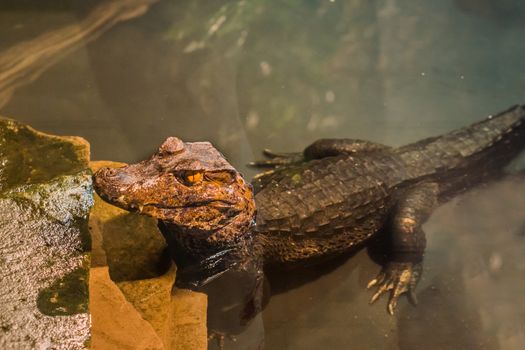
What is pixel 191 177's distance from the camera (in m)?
2.67

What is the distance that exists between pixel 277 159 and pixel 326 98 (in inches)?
35.0

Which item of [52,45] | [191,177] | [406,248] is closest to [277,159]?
[406,248]

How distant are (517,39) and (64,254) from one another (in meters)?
5.01

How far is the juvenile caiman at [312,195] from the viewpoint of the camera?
2672 millimetres

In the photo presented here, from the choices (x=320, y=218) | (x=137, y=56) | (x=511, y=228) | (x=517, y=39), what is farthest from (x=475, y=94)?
(x=137, y=56)

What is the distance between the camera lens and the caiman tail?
399cm

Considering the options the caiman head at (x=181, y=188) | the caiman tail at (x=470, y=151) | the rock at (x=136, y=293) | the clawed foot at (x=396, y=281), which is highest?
the caiman head at (x=181, y=188)

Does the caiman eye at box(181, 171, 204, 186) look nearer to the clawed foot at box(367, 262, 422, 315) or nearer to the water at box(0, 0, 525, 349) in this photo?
the water at box(0, 0, 525, 349)

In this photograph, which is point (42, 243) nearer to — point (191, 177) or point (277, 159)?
point (191, 177)

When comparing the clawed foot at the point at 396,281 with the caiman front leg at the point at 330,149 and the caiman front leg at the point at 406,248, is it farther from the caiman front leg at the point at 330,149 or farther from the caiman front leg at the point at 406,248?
the caiman front leg at the point at 330,149

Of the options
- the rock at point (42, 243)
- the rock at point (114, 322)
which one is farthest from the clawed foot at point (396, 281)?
the rock at point (42, 243)

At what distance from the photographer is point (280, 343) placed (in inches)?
133

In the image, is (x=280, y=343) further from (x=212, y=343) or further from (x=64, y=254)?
(x=64, y=254)

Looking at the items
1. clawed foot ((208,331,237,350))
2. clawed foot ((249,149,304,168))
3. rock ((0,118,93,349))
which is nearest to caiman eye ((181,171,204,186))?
rock ((0,118,93,349))
